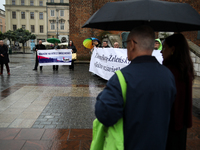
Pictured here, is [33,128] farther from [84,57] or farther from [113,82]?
[84,57]

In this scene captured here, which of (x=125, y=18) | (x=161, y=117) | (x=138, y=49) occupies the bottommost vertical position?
(x=161, y=117)

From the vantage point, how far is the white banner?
7559mm

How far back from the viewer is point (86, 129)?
3.80 m

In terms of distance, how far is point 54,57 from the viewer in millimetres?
12242

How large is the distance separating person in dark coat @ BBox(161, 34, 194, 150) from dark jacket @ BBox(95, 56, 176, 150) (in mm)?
389

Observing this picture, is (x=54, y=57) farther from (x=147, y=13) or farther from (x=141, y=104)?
(x=141, y=104)

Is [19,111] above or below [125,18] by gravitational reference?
below

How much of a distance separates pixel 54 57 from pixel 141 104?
1138 cm

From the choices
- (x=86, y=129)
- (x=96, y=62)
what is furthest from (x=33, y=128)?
(x=96, y=62)

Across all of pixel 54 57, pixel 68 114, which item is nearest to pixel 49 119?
pixel 68 114

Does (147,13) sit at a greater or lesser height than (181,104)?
greater

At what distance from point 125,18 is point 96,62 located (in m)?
7.31

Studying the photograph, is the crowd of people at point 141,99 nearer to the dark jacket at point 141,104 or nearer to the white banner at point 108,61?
the dark jacket at point 141,104

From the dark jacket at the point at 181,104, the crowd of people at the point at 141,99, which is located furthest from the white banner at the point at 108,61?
the crowd of people at the point at 141,99
